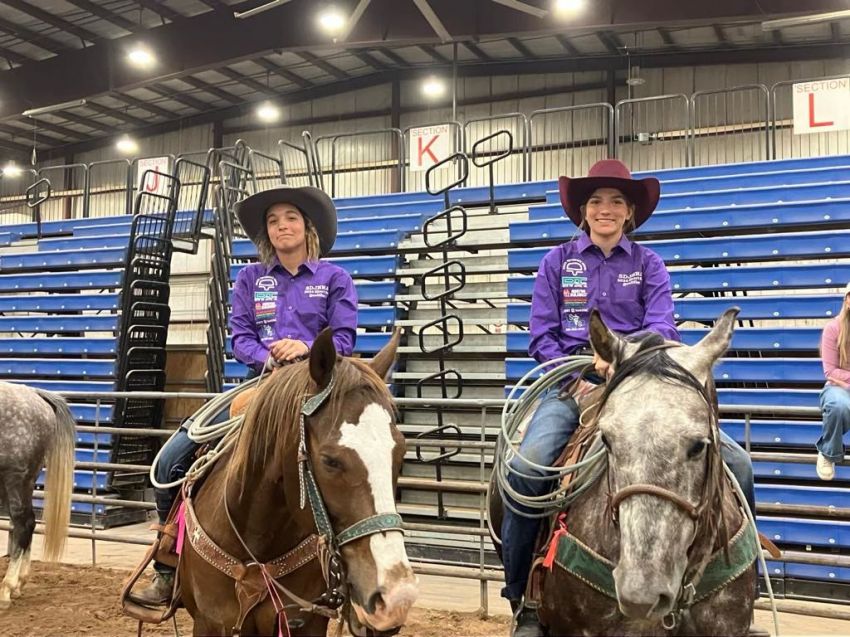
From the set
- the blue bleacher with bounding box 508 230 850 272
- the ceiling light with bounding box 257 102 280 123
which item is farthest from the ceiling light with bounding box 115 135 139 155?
the blue bleacher with bounding box 508 230 850 272

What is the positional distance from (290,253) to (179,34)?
11910mm

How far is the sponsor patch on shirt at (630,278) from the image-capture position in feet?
8.79

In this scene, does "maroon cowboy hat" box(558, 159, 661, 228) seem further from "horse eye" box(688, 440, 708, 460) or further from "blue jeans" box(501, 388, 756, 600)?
"horse eye" box(688, 440, 708, 460)

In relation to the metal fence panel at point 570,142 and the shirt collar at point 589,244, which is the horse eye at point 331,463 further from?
the metal fence panel at point 570,142

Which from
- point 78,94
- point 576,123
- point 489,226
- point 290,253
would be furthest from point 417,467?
point 78,94

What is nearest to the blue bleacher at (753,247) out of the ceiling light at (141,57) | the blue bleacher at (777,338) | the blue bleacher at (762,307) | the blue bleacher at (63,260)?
the blue bleacher at (762,307)

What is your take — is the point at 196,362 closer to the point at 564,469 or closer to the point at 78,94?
the point at 78,94

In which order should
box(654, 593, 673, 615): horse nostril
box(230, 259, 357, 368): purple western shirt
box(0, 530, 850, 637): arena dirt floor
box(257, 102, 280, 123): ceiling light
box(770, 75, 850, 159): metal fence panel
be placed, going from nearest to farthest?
box(654, 593, 673, 615): horse nostril → box(230, 259, 357, 368): purple western shirt → box(0, 530, 850, 637): arena dirt floor → box(770, 75, 850, 159): metal fence panel → box(257, 102, 280, 123): ceiling light

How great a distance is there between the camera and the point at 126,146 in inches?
717

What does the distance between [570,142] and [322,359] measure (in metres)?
12.7

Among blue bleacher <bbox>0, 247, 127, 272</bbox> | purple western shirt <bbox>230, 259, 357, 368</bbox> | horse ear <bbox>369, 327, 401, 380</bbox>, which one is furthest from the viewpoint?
blue bleacher <bbox>0, 247, 127, 272</bbox>

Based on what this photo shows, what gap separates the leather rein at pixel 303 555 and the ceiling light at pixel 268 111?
49.1 feet

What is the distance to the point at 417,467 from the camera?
738 centimetres

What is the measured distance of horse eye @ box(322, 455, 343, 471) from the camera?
5.90 ft
